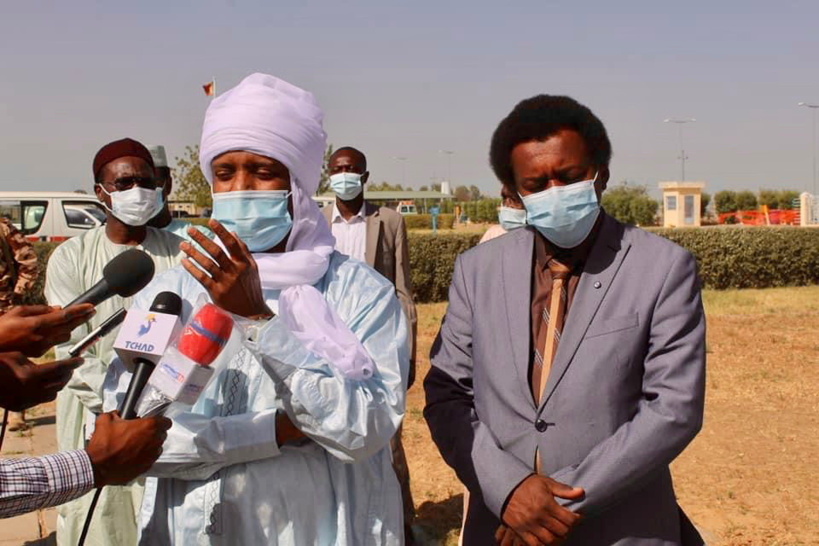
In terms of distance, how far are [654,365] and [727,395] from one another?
24.0ft

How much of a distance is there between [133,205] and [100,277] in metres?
0.45

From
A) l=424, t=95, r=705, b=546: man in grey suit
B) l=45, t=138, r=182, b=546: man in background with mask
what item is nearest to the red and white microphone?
l=424, t=95, r=705, b=546: man in grey suit

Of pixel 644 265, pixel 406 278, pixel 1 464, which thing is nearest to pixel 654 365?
pixel 644 265

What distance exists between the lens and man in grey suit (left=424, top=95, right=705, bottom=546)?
2307mm

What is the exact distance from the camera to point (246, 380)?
2.23m

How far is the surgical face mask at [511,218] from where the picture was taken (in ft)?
17.0

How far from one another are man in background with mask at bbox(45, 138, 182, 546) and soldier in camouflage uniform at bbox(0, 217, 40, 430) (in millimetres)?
3925

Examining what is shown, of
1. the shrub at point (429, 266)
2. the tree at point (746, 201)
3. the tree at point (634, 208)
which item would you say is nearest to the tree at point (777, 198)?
the tree at point (746, 201)

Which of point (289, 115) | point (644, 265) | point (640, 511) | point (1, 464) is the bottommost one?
point (640, 511)

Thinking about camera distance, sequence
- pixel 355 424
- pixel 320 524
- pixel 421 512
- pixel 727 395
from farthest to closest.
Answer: pixel 727 395
pixel 421 512
pixel 320 524
pixel 355 424

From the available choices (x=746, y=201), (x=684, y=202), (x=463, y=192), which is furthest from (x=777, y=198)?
(x=463, y=192)

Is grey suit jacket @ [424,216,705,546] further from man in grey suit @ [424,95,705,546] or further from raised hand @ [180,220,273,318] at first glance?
raised hand @ [180,220,273,318]

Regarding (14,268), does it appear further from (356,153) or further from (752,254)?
(752,254)

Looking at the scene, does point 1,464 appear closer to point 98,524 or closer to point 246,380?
point 246,380
